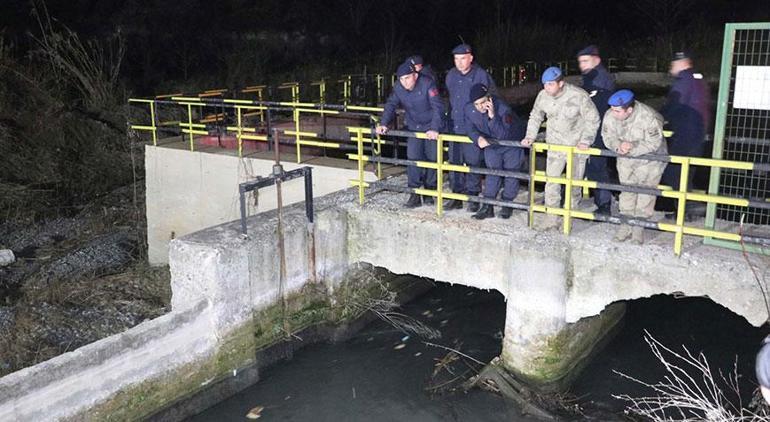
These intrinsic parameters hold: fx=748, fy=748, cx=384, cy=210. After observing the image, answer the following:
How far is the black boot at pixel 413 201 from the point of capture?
862 centimetres

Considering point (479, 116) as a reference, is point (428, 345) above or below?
below

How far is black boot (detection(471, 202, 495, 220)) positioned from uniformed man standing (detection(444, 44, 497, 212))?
0.19m

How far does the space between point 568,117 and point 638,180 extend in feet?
2.90

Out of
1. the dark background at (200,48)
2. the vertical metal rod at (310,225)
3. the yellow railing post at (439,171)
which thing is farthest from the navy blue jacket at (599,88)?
the dark background at (200,48)

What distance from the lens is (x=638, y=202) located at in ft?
23.4

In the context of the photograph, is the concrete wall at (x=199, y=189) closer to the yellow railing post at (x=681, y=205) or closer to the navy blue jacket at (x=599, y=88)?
the navy blue jacket at (x=599, y=88)

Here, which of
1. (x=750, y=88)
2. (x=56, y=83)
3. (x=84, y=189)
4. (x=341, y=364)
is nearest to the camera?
(x=750, y=88)

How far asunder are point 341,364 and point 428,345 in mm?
1113

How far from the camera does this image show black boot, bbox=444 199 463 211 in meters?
8.57

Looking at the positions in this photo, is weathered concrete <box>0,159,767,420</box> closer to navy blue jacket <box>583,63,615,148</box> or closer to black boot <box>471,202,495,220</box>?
black boot <box>471,202,495,220</box>

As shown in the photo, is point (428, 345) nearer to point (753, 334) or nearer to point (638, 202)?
point (638, 202)

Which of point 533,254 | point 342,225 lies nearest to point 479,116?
point 533,254

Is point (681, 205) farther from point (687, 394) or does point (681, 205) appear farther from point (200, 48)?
point (200, 48)

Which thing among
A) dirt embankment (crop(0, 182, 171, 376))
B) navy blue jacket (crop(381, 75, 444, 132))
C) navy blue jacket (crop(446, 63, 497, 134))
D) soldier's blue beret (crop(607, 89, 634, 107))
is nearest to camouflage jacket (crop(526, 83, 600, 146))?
soldier's blue beret (crop(607, 89, 634, 107))
